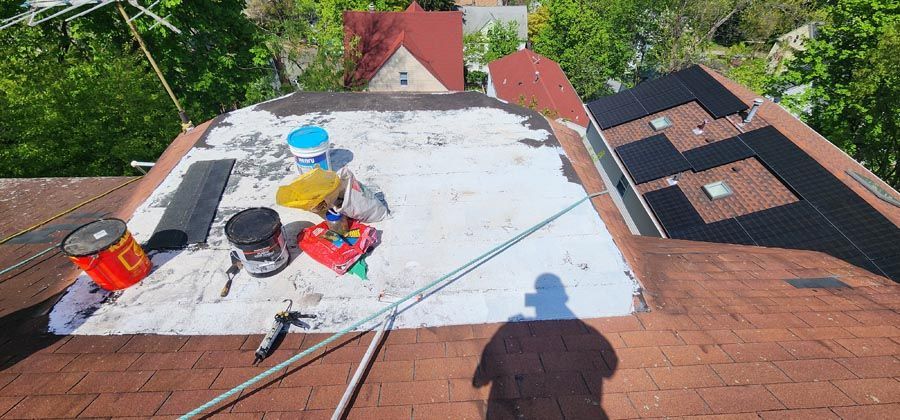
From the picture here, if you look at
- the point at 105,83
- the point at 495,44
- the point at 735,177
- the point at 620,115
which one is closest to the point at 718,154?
the point at 735,177

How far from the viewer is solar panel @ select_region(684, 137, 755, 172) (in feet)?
43.2

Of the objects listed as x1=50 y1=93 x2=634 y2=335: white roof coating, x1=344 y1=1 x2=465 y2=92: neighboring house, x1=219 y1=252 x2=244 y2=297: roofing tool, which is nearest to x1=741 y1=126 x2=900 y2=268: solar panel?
x1=50 y1=93 x2=634 y2=335: white roof coating

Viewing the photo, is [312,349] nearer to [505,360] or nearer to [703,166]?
[505,360]

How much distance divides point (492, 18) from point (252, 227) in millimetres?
38744

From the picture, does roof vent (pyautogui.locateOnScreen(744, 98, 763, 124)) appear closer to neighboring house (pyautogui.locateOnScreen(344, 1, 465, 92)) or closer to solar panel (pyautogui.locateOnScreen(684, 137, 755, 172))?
solar panel (pyautogui.locateOnScreen(684, 137, 755, 172))

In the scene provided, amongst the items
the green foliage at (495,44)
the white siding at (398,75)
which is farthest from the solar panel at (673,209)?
the green foliage at (495,44)

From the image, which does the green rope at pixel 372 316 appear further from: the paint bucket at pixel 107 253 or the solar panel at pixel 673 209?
the solar panel at pixel 673 209

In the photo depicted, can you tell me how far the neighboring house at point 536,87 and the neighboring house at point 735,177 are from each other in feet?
12.2

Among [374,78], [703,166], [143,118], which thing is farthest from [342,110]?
[374,78]

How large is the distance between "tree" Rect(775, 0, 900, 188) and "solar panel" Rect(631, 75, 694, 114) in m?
4.89

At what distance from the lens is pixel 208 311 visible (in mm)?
3355

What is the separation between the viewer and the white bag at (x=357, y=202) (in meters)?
3.82

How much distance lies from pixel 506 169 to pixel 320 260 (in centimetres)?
296

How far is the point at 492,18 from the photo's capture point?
36.0 metres
